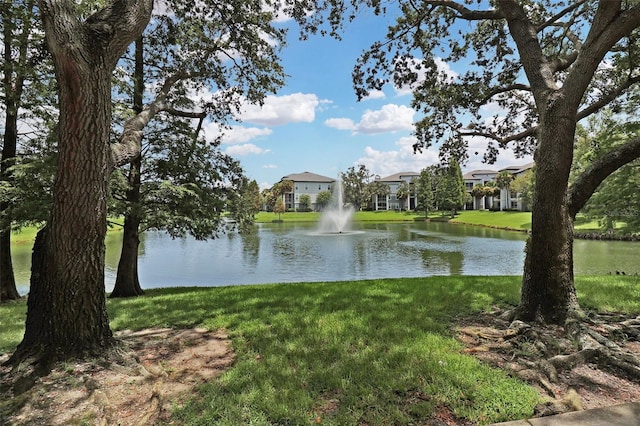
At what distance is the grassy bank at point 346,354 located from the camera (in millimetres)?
2545

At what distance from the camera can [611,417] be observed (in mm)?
2318

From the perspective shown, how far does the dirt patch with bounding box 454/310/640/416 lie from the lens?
2.66 metres

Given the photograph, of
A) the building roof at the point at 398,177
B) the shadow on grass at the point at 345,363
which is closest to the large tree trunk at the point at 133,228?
the shadow on grass at the point at 345,363

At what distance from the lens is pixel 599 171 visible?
13.9ft

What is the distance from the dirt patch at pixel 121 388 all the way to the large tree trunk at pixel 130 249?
5530mm

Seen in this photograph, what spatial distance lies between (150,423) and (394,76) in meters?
7.13

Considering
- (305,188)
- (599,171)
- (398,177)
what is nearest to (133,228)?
(599,171)

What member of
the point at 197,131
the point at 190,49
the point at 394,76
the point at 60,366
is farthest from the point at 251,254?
the point at 60,366

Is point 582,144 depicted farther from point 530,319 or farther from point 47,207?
point 47,207

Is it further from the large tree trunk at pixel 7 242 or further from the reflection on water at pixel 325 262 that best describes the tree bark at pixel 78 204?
the reflection on water at pixel 325 262

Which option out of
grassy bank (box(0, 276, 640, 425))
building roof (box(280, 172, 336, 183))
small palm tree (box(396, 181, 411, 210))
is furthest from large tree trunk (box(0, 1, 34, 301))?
building roof (box(280, 172, 336, 183))

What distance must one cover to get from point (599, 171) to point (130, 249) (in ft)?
31.0

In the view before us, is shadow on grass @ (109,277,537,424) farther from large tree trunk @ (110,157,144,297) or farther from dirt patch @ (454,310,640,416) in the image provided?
large tree trunk @ (110,157,144,297)

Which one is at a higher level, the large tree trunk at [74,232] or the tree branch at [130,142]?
the tree branch at [130,142]
